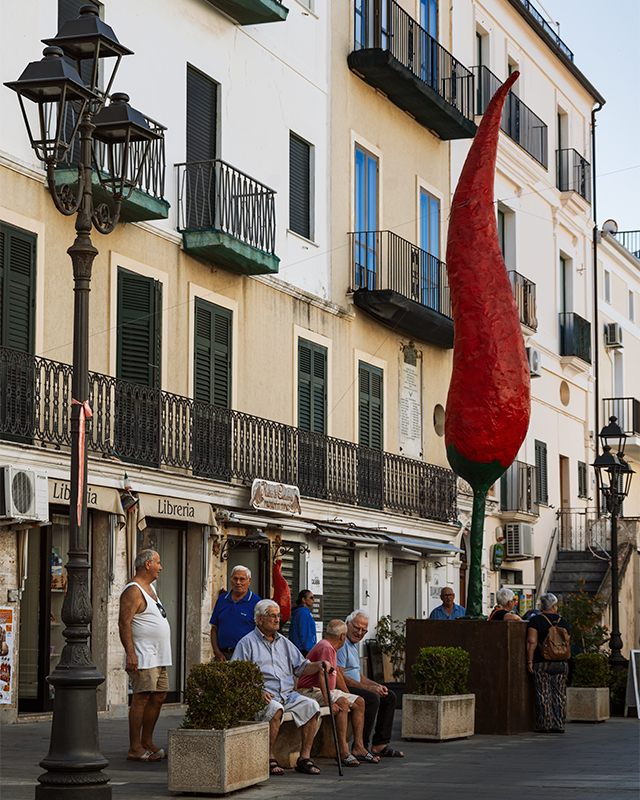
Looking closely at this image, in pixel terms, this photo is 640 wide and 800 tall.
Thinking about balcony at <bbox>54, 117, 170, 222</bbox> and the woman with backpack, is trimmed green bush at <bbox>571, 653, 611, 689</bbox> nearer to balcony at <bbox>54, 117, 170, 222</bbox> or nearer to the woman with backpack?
the woman with backpack

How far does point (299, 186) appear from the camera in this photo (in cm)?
2486

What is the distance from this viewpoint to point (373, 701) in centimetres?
1277

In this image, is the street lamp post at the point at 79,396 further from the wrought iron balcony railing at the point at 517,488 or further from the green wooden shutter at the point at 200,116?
the wrought iron balcony railing at the point at 517,488

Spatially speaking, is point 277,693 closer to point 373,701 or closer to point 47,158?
point 373,701

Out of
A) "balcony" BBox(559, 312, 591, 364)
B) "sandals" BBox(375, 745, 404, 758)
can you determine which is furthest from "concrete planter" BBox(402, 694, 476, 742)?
"balcony" BBox(559, 312, 591, 364)

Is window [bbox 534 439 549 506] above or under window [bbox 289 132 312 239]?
under

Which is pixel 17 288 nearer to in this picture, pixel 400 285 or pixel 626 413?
pixel 400 285

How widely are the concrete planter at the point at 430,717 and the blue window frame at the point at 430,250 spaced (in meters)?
14.3

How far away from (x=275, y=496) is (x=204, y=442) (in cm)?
200

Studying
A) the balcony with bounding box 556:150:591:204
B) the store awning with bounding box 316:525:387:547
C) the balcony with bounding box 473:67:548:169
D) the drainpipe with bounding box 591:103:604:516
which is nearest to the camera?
the store awning with bounding box 316:525:387:547

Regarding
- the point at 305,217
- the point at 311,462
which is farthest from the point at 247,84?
the point at 311,462

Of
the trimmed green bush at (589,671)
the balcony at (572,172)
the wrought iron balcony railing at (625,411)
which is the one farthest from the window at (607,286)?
the trimmed green bush at (589,671)

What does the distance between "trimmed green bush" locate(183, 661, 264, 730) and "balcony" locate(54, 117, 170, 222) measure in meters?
8.84

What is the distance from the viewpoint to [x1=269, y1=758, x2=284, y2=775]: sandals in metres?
11.6
